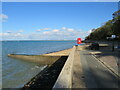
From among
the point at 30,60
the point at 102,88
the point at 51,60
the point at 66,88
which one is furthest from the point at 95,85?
the point at 30,60

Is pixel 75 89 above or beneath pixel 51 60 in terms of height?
above

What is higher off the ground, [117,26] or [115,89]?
[117,26]

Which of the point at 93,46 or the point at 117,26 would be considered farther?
the point at 117,26

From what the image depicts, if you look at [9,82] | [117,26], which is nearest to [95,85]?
[9,82]

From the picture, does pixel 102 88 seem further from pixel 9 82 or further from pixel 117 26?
pixel 117 26

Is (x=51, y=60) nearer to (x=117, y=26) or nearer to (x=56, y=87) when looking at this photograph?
(x=56, y=87)

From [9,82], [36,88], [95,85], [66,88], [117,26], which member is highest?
[117,26]

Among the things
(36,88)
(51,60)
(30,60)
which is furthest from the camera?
(30,60)

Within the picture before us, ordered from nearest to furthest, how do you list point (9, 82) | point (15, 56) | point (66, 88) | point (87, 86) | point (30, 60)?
point (66, 88) < point (87, 86) < point (9, 82) < point (30, 60) < point (15, 56)

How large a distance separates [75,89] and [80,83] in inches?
27.3

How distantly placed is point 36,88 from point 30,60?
1925 cm

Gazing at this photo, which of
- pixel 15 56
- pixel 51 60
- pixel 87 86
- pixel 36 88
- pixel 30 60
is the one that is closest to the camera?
pixel 87 86

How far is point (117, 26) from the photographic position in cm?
3594

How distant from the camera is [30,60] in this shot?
969 inches
